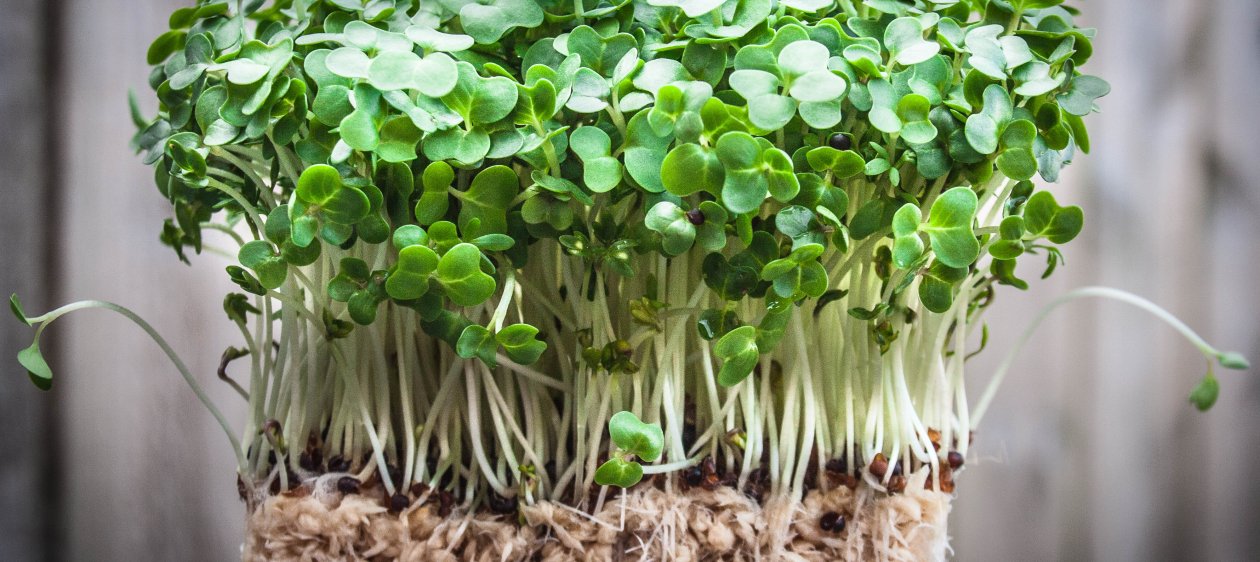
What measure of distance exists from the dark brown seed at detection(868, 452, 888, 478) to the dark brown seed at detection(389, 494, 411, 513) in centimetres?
38

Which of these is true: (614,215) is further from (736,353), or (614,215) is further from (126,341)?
(126,341)

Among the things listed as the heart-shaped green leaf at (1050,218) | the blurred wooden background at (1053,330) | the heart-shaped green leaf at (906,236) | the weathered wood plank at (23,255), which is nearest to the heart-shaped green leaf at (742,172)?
the heart-shaped green leaf at (906,236)

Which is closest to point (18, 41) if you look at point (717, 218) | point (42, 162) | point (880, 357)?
point (42, 162)

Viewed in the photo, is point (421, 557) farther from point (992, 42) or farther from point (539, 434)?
point (992, 42)

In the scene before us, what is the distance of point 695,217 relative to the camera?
560mm

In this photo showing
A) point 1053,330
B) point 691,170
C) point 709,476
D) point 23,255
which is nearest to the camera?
point 691,170

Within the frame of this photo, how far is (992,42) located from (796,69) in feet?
0.55

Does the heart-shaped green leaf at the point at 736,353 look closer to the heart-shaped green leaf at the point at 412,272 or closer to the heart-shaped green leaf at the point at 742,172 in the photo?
the heart-shaped green leaf at the point at 742,172

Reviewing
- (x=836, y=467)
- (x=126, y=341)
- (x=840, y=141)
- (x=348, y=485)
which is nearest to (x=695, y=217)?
(x=840, y=141)

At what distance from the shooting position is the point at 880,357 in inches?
26.4

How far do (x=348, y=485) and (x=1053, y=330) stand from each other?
1.03 meters

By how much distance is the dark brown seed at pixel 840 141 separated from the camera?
59 centimetres

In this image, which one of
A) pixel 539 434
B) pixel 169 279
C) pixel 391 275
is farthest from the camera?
pixel 169 279

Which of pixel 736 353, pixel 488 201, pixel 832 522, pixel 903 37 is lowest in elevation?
pixel 832 522
